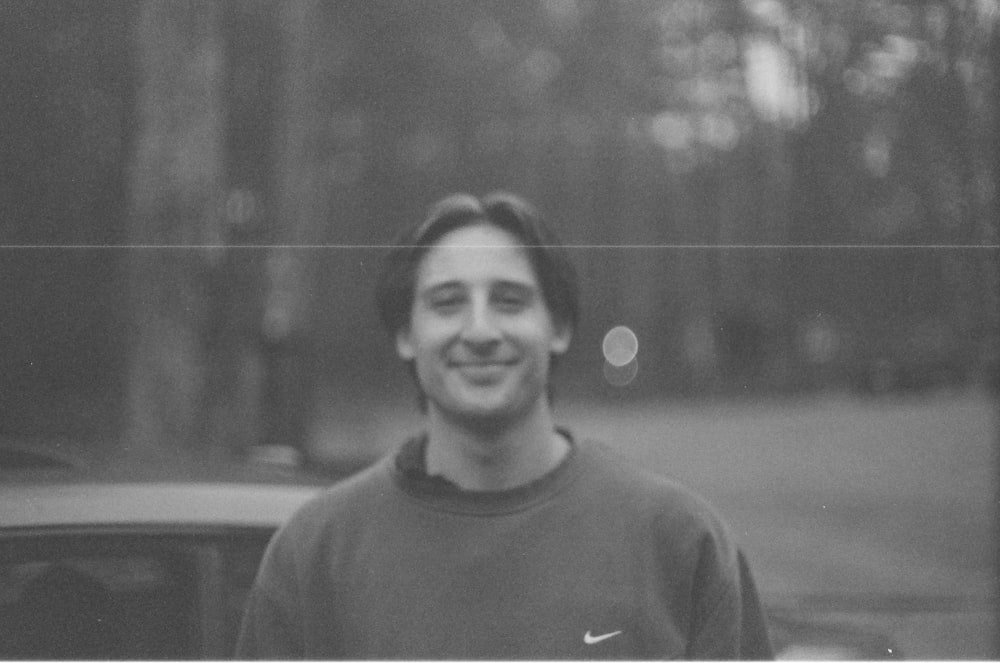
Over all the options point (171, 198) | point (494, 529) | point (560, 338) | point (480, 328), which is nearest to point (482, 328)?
point (480, 328)

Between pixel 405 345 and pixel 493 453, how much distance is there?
8.2 inches

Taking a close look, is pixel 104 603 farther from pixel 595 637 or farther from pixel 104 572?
pixel 595 637

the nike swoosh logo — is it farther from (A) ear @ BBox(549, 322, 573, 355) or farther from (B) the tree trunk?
(B) the tree trunk

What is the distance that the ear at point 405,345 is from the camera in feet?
6.08

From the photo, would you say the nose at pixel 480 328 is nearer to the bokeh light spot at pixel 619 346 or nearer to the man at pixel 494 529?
the man at pixel 494 529

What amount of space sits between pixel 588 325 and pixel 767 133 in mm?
466

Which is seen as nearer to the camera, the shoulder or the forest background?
the shoulder

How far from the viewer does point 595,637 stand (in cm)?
170

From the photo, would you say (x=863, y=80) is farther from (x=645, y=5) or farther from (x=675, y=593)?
(x=675, y=593)

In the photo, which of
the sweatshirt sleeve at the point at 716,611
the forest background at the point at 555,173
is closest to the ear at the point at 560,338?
the forest background at the point at 555,173

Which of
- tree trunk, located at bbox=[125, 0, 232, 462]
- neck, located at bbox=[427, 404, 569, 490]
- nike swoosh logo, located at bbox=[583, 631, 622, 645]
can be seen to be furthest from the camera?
tree trunk, located at bbox=[125, 0, 232, 462]

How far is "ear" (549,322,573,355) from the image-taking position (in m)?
1.84

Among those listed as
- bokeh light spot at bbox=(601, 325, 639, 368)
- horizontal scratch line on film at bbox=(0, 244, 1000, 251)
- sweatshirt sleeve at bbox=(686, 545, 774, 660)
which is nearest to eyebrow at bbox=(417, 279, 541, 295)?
horizontal scratch line on film at bbox=(0, 244, 1000, 251)

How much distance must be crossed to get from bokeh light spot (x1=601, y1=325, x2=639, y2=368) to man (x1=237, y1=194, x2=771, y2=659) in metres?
0.26
